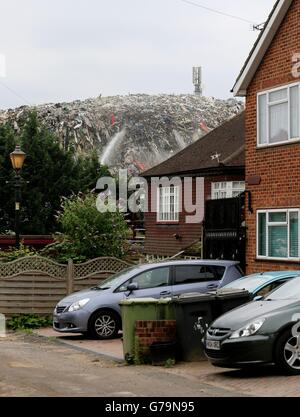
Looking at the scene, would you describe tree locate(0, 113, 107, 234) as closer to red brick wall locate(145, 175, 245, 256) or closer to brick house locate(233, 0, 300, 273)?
red brick wall locate(145, 175, 245, 256)

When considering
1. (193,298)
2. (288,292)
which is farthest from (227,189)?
(288,292)

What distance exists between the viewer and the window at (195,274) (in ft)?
62.0

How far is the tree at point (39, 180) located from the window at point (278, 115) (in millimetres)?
22026

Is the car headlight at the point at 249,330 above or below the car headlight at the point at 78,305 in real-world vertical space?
above

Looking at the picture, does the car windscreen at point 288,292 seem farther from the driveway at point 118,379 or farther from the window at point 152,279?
the window at point 152,279

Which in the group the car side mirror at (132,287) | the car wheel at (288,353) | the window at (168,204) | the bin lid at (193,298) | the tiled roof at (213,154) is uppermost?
the tiled roof at (213,154)

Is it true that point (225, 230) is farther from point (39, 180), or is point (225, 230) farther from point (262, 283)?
point (39, 180)

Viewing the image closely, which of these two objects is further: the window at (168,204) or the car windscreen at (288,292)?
the window at (168,204)

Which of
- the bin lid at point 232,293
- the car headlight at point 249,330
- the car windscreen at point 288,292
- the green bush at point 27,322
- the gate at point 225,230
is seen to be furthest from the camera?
the gate at point 225,230

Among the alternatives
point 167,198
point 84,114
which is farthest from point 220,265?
point 84,114

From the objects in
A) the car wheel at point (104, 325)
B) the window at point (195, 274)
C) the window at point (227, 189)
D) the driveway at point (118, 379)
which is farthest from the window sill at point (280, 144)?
the window at point (227, 189)

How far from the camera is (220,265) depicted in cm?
1928

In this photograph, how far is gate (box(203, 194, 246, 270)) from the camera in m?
23.4
